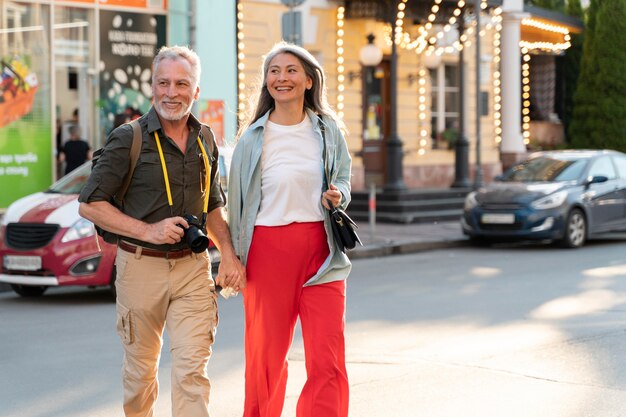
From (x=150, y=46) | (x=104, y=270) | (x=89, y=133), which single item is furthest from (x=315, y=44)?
Answer: (x=104, y=270)

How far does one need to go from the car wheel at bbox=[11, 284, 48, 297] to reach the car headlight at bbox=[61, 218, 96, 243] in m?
1.12

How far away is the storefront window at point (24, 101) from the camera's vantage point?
57.6 ft

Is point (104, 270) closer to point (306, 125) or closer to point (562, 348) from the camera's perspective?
point (562, 348)

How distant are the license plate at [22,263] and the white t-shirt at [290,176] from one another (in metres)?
6.72

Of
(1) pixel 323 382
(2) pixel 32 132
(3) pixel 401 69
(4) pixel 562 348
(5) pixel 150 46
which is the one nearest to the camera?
(1) pixel 323 382

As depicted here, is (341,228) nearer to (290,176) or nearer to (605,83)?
(290,176)

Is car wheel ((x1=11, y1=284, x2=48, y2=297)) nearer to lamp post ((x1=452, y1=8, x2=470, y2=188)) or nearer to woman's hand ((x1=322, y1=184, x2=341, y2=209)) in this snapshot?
woman's hand ((x1=322, y1=184, x2=341, y2=209))

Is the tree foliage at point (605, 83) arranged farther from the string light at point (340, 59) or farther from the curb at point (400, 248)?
the curb at point (400, 248)

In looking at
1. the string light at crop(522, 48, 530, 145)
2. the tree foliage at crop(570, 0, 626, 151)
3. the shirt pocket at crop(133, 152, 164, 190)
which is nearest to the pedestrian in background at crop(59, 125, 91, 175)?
the shirt pocket at crop(133, 152, 164, 190)

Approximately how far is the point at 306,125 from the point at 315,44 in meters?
18.4

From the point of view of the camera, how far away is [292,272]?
5031 mm

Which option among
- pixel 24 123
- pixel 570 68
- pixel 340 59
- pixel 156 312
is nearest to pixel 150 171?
pixel 156 312

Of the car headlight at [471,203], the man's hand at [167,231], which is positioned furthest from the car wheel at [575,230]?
the man's hand at [167,231]

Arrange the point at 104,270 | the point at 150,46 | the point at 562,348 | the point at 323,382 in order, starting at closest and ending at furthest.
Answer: the point at 323,382
the point at 562,348
the point at 104,270
the point at 150,46
